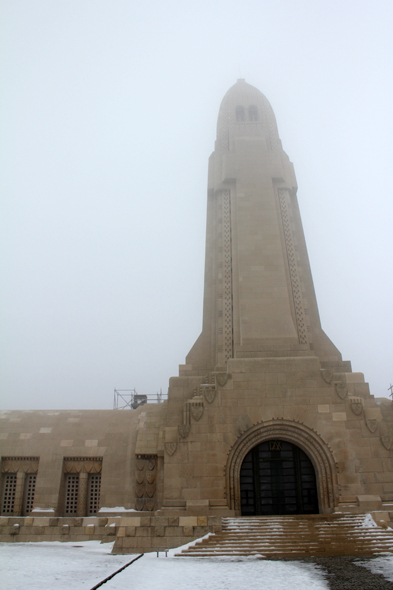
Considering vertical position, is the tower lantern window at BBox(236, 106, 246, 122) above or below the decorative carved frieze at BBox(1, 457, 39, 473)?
above

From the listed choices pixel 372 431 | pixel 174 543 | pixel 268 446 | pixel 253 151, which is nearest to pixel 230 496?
pixel 268 446

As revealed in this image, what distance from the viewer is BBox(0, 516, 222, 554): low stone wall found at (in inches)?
561

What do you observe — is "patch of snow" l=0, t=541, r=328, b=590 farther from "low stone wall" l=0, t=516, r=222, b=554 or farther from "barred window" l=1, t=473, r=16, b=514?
"barred window" l=1, t=473, r=16, b=514

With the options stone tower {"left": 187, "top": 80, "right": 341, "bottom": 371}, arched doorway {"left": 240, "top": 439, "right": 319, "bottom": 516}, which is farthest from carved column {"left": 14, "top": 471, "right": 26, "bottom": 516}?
arched doorway {"left": 240, "top": 439, "right": 319, "bottom": 516}

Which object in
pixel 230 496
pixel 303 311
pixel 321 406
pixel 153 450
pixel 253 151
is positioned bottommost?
pixel 230 496

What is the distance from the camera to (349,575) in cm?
991

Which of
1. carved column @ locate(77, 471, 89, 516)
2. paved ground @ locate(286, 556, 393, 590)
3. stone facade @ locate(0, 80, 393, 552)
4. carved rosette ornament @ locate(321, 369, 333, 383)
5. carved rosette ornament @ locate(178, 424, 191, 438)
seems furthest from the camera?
carved column @ locate(77, 471, 89, 516)

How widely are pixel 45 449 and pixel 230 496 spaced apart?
933cm

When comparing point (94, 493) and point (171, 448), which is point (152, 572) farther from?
point (94, 493)

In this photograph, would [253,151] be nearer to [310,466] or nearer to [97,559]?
[310,466]

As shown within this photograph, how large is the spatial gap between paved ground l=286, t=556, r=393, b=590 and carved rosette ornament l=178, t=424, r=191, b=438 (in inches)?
288

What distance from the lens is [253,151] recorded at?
27.0 meters

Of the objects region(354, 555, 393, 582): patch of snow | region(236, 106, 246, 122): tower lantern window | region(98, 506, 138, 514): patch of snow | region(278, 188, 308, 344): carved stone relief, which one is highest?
region(236, 106, 246, 122): tower lantern window

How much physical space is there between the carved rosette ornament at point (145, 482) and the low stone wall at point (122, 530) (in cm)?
408
